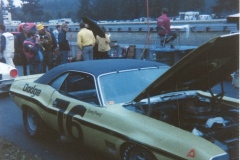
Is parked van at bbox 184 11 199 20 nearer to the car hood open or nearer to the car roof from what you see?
the car roof

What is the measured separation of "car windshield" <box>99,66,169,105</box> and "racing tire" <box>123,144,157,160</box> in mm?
734

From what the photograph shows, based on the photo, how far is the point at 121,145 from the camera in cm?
403

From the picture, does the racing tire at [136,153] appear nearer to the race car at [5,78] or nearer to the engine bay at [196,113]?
the engine bay at [196,113]

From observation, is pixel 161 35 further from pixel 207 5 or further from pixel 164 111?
pixel 207 5

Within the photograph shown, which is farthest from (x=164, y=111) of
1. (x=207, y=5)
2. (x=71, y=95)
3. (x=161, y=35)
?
(x=207, y=5)

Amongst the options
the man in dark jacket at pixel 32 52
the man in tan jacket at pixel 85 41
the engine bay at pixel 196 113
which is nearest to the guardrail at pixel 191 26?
the man in tan jacket at pixel 85 41

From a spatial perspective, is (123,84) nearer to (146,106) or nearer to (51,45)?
(146,106)

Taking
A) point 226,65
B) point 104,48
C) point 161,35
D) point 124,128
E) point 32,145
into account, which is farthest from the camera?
point 161,35

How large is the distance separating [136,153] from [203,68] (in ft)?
3.59

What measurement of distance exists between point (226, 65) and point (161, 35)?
8.37 metres

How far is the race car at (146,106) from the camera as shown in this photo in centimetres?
357

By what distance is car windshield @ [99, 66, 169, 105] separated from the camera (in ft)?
15.2

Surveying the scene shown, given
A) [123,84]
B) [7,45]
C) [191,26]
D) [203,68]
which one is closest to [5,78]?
[7,45]

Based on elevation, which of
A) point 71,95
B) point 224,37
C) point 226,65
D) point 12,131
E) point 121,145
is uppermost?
point 224,37
